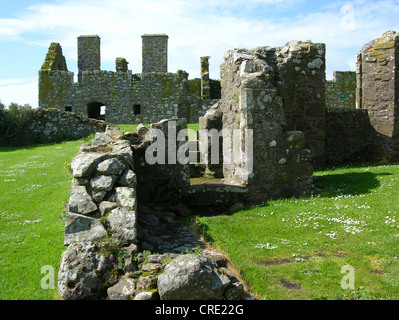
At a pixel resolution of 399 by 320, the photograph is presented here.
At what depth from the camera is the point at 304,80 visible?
39.6 feet

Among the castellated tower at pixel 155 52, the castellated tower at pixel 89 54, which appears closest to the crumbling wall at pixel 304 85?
the castellated tower at pixel 155 52

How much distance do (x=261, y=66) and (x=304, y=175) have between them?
2754 millimetres

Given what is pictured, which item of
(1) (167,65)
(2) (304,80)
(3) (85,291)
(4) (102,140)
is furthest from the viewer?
(1) (167,65)

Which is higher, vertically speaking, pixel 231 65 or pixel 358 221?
pixel 231 65

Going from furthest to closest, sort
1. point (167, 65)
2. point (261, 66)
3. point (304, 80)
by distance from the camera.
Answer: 1. point (167, 65)
2. point (304, 80)
3. point (261, 66)

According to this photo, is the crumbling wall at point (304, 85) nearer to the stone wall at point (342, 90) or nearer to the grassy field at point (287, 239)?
the grassy field at point (287, 239)

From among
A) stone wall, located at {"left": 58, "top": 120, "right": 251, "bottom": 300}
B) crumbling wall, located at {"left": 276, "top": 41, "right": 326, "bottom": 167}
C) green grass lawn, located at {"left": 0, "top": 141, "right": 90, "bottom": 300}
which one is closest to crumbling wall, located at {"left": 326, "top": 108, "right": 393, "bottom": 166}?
crumbling wall, located at {"left": 276, "top": 41, "right": 326, "bottom": 167}

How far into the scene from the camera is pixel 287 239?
252 inches

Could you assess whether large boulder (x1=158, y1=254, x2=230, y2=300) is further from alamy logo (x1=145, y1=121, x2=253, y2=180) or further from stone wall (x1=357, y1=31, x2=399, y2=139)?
stone wall (x1=357, y1=31, x2=399, y2=139)

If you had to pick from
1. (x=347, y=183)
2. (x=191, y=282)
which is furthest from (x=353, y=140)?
(x=191, y=282)

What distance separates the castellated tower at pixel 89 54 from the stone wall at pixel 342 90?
17.3 meters

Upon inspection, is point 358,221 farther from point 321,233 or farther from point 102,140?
point 102,140
